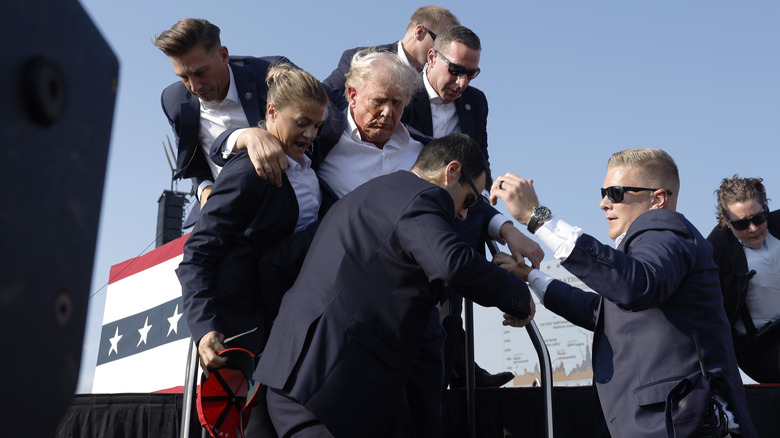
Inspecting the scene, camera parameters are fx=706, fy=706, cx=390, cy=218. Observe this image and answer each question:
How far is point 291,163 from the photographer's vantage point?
2686mm

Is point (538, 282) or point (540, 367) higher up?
point (538, 282)

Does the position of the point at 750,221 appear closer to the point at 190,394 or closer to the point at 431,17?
the point at 431,17

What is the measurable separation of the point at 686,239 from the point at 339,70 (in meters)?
2.10

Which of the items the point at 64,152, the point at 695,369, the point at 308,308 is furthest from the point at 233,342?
the point at 64,152

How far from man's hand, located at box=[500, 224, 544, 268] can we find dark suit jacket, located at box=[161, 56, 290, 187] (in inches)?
50.0

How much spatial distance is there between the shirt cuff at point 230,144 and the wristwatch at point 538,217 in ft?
3.97

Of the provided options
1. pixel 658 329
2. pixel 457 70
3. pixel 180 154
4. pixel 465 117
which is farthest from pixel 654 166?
pixel 180 154

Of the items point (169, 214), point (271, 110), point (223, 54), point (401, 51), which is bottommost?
point (271, 110)

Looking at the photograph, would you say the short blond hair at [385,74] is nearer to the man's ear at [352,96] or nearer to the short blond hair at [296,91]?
the man's ear at [352,96]

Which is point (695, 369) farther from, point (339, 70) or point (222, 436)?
point (339, 70)

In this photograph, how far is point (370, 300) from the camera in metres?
2.10

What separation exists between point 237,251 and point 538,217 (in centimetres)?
121

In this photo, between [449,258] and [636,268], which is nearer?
[449,258]

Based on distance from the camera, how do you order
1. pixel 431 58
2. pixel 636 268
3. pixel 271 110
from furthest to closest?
pixel 431 58 → pixel 271 110 → pixel 636 268
